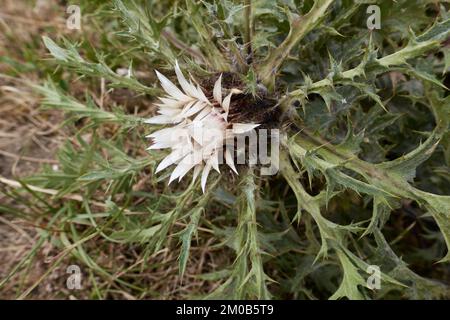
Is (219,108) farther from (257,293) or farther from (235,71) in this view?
(257,293)

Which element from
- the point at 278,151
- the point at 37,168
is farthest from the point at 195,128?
the point at 37,168

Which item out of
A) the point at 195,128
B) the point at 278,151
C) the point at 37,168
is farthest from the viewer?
the point at 37,168

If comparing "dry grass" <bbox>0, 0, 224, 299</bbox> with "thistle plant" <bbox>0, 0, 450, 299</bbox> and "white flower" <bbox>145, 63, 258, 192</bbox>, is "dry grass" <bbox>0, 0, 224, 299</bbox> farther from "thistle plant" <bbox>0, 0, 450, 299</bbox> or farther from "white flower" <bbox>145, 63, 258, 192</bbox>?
"white flower" <bbox>145, 63, 258, 192</bbox>

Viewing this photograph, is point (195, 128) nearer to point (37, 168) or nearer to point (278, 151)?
point (278, 151)

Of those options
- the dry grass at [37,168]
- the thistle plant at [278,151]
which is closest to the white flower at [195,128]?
the thistle plant at [278,151]

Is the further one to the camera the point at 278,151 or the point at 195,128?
the point at 278,151

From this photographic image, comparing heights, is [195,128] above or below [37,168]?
below

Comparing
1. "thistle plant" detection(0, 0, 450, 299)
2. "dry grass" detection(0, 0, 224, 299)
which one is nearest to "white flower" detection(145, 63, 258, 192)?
"thistle plant" detection(0, 0, 450, 299)

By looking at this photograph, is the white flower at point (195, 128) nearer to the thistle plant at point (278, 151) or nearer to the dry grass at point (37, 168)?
the thistle plant at point (278, 151)
